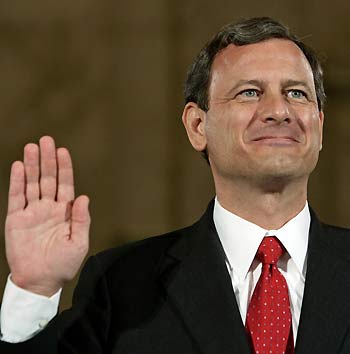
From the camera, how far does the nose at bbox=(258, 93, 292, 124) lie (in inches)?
63.6

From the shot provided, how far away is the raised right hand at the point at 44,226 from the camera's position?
145 cm

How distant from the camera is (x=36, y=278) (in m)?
1.45

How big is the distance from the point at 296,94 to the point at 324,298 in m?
0.39

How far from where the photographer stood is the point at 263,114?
1632mm

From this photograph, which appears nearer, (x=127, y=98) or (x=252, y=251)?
(x=252, y=251)

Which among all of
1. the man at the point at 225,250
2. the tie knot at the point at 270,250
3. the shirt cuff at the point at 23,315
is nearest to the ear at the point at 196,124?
the man at the point at 225,250

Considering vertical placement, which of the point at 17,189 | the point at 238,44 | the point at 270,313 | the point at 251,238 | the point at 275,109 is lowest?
the point at 270,313

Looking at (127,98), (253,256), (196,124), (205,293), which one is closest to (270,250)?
(253,256)

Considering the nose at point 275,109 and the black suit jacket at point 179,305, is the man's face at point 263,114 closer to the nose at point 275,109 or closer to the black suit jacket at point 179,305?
the nose at point 275,109

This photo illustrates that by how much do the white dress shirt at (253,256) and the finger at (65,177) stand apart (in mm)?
337

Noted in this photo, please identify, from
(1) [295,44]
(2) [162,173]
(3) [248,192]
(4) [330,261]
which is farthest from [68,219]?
(2) [162,173]

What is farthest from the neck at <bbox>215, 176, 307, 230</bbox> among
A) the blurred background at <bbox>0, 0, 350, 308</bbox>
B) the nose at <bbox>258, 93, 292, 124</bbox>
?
the blurred background at <bbox>0, 0, 350, 308</bbox>

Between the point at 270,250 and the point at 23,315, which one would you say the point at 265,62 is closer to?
the point at 270,250

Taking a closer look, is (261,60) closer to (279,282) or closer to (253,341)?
(279,282)
